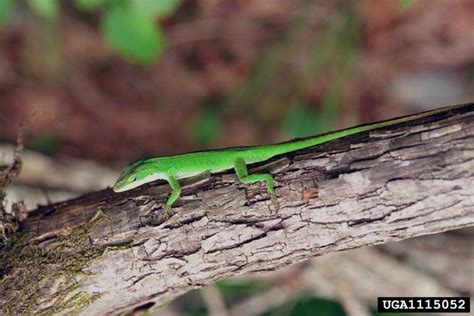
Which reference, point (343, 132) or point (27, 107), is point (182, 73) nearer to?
point (27, 107)

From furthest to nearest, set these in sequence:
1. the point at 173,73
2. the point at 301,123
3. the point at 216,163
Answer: the point at 173,73 → the point at 301,123 → the point at 216,163

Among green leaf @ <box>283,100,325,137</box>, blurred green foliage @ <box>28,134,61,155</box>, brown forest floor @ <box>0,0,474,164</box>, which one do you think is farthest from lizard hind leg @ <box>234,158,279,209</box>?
blurred green foliage @ <box>28,134,61,155</box>

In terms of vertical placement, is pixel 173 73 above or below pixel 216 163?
above

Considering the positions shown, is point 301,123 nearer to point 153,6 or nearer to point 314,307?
point 314,307

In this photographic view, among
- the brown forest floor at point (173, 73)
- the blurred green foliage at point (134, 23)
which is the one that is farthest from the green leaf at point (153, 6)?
the brown forest floor at point (173, 73)

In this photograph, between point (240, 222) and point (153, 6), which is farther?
point (153, 6)

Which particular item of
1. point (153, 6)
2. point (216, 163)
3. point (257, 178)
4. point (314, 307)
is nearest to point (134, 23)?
point (153, 6)

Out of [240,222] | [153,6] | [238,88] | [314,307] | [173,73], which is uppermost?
[173,73]
